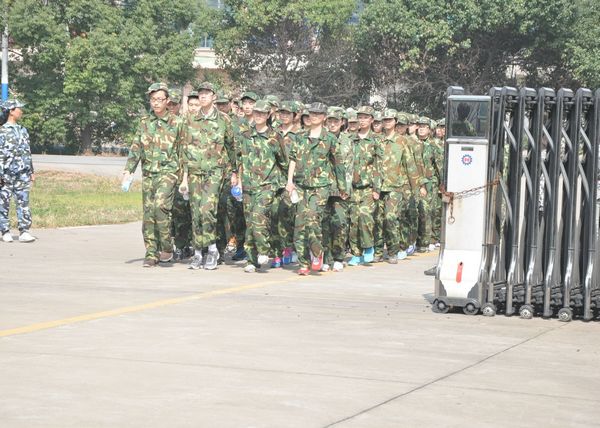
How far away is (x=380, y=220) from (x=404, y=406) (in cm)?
1050

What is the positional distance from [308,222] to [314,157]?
0.73m

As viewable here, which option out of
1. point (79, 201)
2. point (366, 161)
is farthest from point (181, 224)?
point (79, 201)

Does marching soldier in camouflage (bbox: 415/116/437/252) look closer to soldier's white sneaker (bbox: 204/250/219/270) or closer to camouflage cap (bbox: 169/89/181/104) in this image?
camouflage cap (bbox: 169/89/181/104)

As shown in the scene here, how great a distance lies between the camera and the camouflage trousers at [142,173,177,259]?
15562 mm

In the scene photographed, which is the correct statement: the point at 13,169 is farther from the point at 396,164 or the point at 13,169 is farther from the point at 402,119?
the point at 402,119

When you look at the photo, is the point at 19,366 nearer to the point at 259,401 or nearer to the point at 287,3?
the point at 259,401

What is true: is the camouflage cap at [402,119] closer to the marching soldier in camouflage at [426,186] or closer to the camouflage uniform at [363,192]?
the marching soldier in camouflage at [426,186]

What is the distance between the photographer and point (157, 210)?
1562 cm

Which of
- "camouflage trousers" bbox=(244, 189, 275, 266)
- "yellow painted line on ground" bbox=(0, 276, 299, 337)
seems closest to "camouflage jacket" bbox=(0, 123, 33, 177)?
"camouflage trousers" bbox=(244, 189, 275, 266)

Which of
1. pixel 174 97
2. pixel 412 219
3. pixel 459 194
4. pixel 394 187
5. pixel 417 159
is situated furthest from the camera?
pixel 412 219

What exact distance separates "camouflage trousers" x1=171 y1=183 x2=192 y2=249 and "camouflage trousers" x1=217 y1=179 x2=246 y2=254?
378 mm

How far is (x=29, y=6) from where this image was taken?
59.3 meters

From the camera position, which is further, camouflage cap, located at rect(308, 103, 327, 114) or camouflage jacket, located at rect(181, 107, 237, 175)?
camouflage jacket, located at rect(181, 107, 237, 175)

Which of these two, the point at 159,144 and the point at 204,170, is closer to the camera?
the point at 204,170
